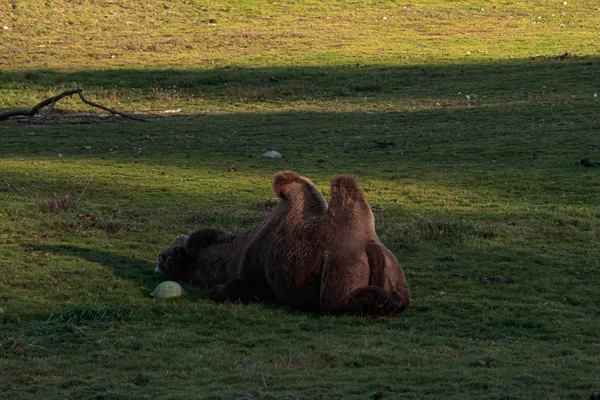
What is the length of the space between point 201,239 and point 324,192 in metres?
5.60

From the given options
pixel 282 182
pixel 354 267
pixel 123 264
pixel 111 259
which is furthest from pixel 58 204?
pixel 354 267

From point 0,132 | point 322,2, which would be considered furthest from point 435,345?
point 322,2

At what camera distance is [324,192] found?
16203 millimetres

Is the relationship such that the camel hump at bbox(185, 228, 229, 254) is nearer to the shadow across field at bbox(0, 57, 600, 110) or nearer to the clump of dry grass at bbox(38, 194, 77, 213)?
the clump of dry grass at bbox(38, 194, 77, 213)

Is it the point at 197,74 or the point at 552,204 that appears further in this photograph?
the point at 197,74

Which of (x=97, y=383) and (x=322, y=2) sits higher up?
(x=322, y=2)

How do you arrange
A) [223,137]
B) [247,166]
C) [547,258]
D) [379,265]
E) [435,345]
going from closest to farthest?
[435,345]
[379,265]
[547,258]
[247,166]
[223,137]

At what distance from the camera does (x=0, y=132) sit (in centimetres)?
2441

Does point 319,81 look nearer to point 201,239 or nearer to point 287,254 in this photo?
point 201,239

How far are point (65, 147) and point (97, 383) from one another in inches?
619

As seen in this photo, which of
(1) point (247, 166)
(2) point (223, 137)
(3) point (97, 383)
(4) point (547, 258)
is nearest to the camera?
(3) point (97, 383)

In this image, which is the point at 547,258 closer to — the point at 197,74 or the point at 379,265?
the point at 379,265

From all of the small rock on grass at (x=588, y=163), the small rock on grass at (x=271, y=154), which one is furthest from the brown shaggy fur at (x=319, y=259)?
the small rock on grass at (x=271, y=154)

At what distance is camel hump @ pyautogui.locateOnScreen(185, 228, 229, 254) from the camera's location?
35.5 ft
